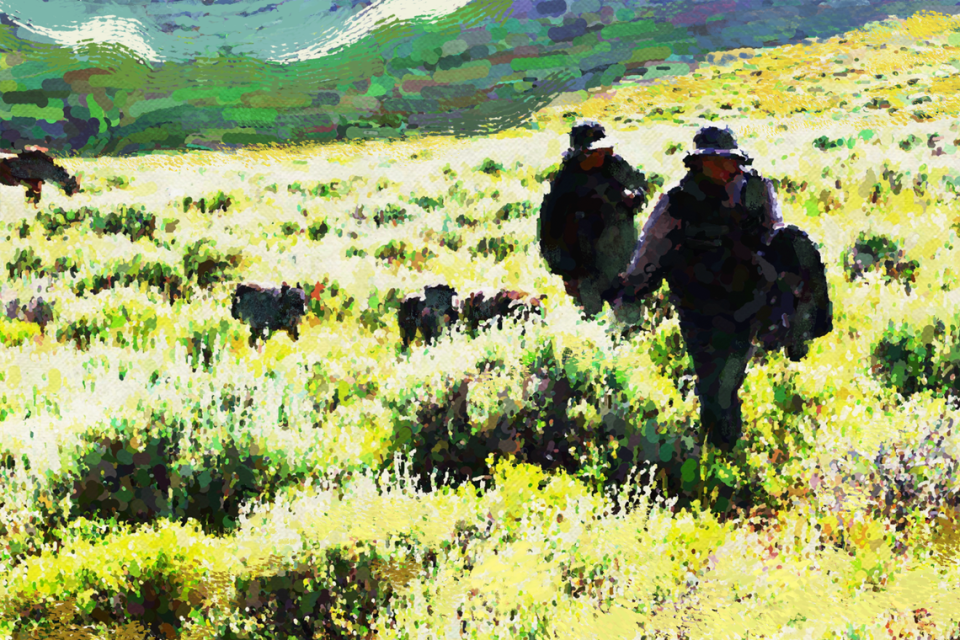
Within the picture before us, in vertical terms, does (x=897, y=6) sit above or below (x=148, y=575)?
above

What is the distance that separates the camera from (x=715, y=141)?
4.60 meters

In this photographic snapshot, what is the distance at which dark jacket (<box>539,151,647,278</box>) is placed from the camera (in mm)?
6387

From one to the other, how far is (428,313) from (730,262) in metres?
4.23

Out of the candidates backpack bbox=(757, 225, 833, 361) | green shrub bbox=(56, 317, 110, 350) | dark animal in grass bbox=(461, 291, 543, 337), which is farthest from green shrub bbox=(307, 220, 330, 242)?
backpack bbox=(757, 225, 833, 361)

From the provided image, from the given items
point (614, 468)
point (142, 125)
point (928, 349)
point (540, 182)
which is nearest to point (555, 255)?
point (614, 468)

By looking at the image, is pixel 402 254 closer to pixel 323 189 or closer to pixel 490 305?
pixel 490 305

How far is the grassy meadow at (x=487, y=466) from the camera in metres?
3.42

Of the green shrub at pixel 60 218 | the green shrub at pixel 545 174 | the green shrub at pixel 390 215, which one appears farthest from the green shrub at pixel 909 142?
the green shrub at pixel 60 218

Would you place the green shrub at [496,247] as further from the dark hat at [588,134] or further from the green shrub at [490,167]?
the green shrub at [490,167]

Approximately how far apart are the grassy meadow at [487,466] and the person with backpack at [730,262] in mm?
734

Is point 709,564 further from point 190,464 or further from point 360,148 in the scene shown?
point 360,148

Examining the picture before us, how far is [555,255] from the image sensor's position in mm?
6770

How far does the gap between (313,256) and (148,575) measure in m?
8.51

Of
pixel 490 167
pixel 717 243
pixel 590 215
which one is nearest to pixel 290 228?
pixel 490 167
